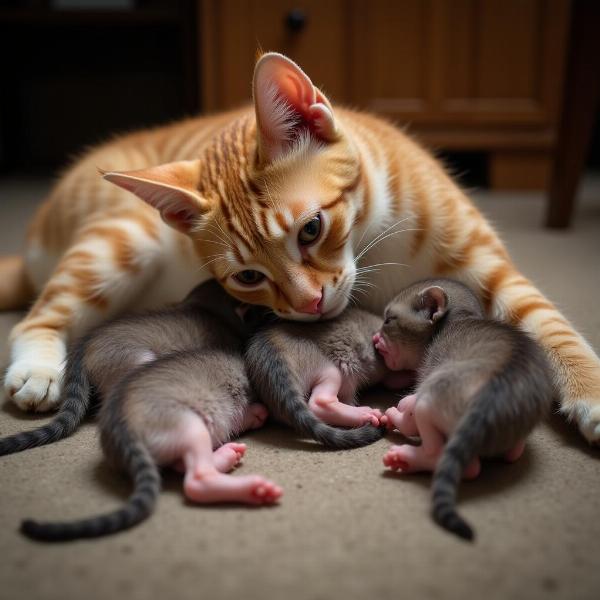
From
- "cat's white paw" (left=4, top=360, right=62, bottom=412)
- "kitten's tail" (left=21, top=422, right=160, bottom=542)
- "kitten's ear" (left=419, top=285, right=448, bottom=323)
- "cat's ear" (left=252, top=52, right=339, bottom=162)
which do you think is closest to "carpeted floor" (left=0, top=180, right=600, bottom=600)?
"kitten's tail" (left=21, top=422, right=160, bottom=542)

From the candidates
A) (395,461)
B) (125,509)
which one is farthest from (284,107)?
(125,509)

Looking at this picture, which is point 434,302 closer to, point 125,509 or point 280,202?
point 280,202

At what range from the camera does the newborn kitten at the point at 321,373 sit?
1.28 m

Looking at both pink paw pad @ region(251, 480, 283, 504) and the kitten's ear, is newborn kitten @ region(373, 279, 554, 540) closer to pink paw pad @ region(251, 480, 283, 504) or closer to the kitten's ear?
the kitten's ear

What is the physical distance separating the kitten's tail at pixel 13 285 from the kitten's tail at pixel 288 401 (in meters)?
1.09

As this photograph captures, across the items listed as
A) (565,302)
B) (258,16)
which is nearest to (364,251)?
(565,302)

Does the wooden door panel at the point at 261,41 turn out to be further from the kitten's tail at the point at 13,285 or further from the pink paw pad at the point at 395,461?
the pink paw pad at the point at 395,461

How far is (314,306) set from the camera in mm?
1420

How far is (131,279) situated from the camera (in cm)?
180

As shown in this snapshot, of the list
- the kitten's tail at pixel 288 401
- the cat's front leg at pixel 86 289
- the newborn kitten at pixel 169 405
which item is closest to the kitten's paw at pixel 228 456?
the newborn kitten at pixel 169 405

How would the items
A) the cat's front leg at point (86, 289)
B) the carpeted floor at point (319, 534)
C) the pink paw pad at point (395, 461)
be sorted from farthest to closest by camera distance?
the cat's front leg at point (86, 289), the pink paw pad at point (395, 461), the carpeted floor at point (319, 534)

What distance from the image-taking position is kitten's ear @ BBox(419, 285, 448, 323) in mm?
1467

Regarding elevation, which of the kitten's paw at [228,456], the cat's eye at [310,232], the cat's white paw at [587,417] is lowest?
the kitten's paw at [228,456]

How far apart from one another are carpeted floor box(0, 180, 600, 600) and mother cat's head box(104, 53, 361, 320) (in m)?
0.32
